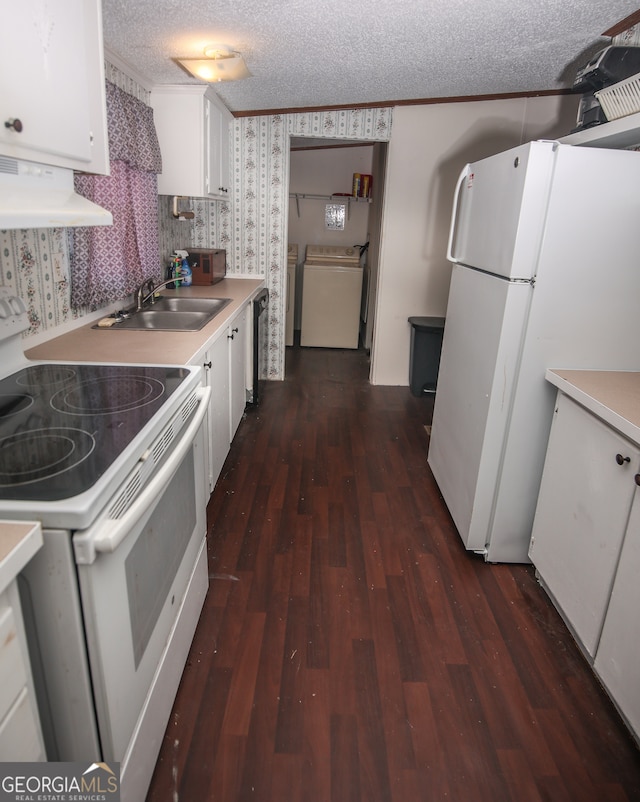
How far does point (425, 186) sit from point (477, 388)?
2.54 metres

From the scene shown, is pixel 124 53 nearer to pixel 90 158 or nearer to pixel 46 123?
pixel 90 158

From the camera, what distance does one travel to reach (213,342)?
2.35 metres

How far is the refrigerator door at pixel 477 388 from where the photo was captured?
2.02 m

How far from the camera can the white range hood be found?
1.09 meters

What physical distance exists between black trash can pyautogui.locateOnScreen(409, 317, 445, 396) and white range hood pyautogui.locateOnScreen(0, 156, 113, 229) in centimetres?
308

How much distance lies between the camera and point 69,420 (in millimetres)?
1271

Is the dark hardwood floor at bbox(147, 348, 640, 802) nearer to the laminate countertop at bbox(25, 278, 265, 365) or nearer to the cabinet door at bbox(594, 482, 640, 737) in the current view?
the cabinet door at bbox(594, 482, 640, 737)

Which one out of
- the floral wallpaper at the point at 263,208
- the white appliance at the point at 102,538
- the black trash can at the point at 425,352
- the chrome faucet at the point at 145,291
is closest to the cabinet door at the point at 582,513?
the white appliance at the point at 102,538

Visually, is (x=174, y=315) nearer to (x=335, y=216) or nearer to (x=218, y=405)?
(x=218, y=405)

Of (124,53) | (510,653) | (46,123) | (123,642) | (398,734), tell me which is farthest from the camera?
(124,53)

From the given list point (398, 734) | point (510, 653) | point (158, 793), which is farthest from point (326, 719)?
point (510, 653)

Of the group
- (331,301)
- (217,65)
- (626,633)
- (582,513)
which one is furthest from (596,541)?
(331,301)

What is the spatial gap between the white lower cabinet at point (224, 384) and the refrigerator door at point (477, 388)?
3.74 ft

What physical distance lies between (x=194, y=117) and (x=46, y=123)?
212 centimetres
